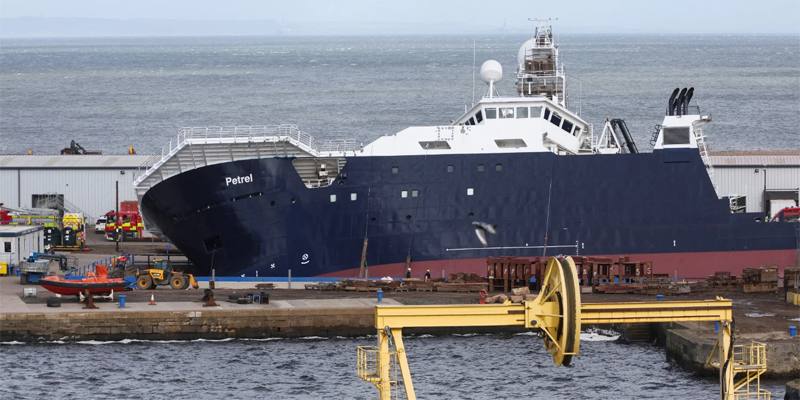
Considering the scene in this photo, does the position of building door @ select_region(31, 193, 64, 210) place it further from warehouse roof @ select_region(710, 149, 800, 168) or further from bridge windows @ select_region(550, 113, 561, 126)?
warehouse roof @ select_region(710, 149, 800, 168)

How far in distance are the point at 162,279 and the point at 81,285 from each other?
4.15m

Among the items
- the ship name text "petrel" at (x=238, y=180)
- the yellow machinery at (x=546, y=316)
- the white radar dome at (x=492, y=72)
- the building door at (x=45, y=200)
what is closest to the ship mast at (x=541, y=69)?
the white radar dome at (x=492, y=72)

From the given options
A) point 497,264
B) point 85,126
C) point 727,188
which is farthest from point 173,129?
point 497,264

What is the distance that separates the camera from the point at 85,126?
432ft

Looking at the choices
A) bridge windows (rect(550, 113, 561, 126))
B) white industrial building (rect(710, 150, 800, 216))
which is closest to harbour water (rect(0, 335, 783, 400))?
bridge windows (rect(550, 113, 561, 126))

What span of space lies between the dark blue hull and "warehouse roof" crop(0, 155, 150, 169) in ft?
41.5

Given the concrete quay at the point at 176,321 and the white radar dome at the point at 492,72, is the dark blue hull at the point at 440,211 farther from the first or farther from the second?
the concrete quay at the point at 176,321

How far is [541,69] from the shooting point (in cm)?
6200

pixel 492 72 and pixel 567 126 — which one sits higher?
pixel 492 72

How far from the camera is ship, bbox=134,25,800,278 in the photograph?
56250mm

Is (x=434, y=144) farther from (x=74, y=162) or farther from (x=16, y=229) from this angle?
(x=74, y=162)

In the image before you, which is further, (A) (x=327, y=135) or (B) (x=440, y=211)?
(A) (x=327, y=135)

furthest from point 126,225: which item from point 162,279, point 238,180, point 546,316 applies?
point 546,316

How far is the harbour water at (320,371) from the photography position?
1709 inches
